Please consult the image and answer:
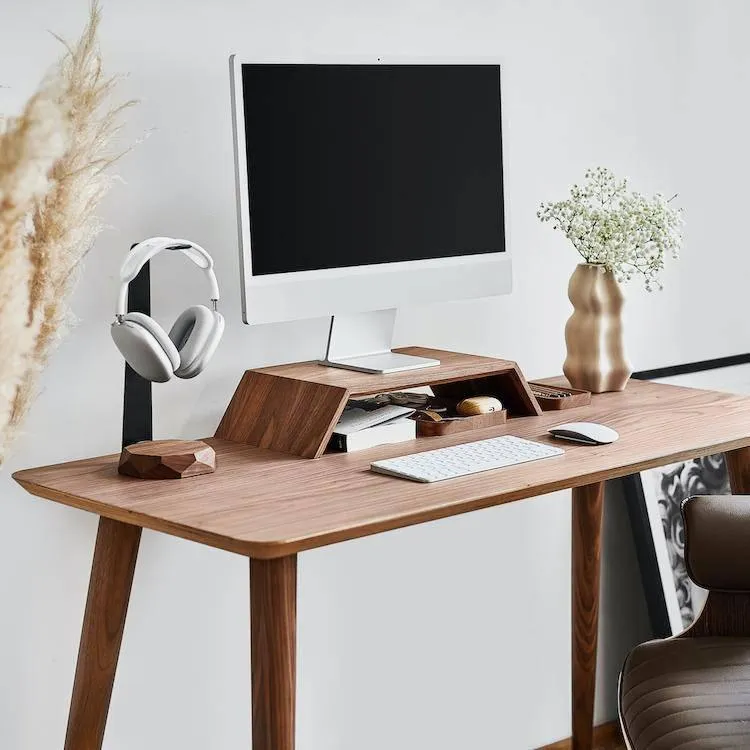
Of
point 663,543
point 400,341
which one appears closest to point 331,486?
point 400,341

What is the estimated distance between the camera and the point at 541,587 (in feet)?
7.98

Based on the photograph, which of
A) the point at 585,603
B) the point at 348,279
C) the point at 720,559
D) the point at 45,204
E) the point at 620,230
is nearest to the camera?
the point at 45,204

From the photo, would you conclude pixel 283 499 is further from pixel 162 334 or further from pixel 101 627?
pixel 101 627

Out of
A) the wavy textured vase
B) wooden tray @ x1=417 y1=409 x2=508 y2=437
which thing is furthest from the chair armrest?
the wavy textured vase

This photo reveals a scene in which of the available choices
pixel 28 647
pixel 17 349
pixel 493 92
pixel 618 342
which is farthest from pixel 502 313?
pixel 17 349

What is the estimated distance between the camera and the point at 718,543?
167cm

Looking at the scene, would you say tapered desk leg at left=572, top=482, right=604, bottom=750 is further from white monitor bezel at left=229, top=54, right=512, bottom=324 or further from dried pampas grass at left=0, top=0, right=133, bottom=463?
dried pampas grass at left=0, top=0, right=133, bottom=463

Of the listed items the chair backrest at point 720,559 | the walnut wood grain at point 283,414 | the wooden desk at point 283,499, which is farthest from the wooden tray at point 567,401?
the walnut wood grain at point 283,414

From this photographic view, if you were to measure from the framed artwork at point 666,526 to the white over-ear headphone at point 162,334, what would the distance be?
1119mm

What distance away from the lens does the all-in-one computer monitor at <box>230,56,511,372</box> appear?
169cm

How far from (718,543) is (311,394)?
584 millimetres

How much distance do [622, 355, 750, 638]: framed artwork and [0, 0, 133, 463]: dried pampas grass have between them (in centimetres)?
128

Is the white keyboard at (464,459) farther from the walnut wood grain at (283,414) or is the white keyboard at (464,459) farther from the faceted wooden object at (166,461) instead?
the faceted wooden object at (166,461)

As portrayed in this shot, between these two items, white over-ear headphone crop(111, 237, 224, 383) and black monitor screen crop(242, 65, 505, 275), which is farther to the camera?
black monitor screen crop(242, 65, 505, 275)
